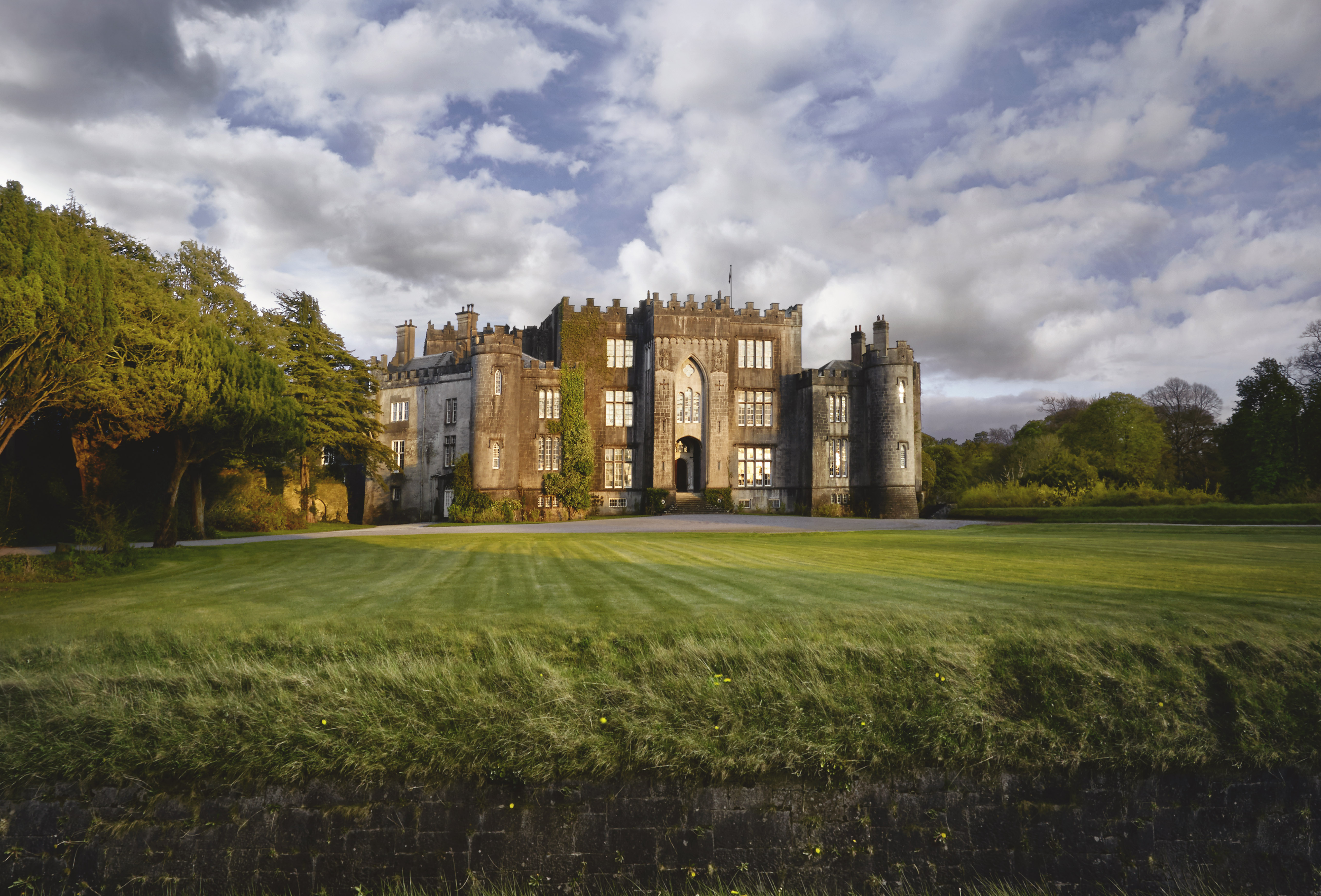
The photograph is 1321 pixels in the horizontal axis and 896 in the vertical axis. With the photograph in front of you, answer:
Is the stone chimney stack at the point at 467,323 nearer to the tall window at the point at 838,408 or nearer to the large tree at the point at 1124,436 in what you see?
the tall window at the point at 838,408

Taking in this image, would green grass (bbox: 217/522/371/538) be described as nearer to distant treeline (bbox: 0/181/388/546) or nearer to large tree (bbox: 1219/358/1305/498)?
distant treeline (bbox: 0/181/388/546)

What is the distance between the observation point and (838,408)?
141ft

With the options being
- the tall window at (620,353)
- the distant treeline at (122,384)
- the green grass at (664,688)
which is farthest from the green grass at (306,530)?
the green grass at (664,688)

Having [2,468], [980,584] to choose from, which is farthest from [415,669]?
[2,468]

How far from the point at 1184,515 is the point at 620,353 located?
29945 mm

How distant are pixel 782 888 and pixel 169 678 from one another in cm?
634

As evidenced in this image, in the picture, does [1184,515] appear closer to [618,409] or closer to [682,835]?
[618,409]

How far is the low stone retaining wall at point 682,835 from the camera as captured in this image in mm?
6254

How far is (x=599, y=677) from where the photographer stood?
7.20 meters

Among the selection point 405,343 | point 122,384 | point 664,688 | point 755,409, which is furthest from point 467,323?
point 664,688

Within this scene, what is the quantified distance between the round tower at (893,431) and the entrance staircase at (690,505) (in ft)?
32.0

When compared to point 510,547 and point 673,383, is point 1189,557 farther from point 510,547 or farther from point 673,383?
point 673,383

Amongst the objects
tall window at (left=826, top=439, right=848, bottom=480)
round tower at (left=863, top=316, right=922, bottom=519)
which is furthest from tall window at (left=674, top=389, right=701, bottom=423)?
round tower at (left=863, top=316, right=922, bottom=519)

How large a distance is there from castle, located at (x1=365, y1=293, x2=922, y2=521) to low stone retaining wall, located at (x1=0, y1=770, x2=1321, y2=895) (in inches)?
1336
